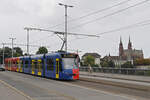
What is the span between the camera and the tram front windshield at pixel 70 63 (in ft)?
72.2

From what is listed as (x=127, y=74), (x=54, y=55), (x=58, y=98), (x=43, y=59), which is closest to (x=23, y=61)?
(x=43, y=59)

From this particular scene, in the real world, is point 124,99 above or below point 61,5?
below

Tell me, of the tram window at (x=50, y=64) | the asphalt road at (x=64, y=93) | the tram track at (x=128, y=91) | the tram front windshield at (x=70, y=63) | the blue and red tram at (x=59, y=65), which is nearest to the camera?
the asphalt road at (x=64, y=93)

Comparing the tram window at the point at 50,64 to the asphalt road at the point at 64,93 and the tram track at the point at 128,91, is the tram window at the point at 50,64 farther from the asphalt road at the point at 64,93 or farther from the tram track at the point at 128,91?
the tram track at the point at 128,91

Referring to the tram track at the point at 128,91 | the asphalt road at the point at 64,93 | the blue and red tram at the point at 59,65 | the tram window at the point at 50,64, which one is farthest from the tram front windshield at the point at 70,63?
the tram track at the point at 128,91

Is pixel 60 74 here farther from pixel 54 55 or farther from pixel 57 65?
pixel 54 55

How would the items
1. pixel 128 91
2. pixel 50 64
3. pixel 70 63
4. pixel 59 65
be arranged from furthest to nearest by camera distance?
pixel 50 64, pixel 70 63, pixel 59 65, pixel 128 91

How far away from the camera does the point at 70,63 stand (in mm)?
22344

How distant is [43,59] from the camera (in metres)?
26.6

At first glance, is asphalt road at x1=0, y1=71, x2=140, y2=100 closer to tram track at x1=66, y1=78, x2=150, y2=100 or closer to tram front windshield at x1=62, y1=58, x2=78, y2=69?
tram track at x1=66, y1=78, x2=150, y2=100

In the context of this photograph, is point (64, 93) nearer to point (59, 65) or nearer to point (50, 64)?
point (59, 65)

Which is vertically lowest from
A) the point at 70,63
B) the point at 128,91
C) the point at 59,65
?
the point at 128,91

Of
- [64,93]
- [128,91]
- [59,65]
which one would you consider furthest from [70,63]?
[64,93]

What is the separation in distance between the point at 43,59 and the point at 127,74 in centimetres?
1011
